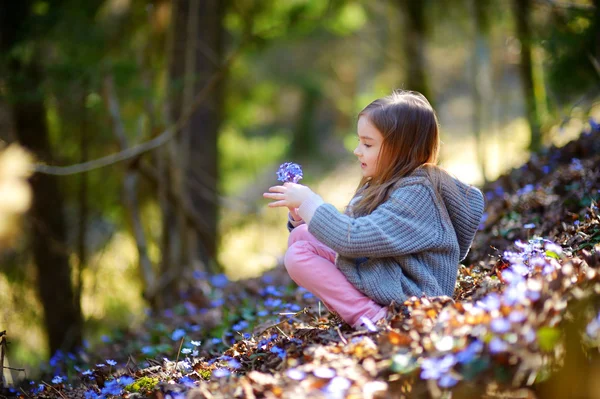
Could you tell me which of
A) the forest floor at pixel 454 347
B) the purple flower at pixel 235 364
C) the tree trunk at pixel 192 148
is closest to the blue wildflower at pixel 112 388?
the forest floor at pixel 454 347

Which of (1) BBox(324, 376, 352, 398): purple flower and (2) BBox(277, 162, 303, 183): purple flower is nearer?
(1) BBox(324, 376, 352, 398): purple flower

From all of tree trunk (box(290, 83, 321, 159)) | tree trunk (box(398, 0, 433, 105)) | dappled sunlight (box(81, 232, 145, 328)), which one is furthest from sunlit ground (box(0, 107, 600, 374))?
tree trunk (box(290, 83, 321, 159))

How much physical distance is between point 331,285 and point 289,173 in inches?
21.1

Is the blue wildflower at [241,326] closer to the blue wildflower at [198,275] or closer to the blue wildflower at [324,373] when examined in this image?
the blue wildflower at [324,373]

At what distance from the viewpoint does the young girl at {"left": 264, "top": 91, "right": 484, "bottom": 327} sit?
237 centimetres

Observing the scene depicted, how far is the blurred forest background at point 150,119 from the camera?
5.62 metres

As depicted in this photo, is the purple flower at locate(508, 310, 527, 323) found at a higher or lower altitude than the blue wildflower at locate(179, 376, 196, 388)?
lower

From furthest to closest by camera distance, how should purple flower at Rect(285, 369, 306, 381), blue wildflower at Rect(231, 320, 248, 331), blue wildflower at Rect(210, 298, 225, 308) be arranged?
blue wildflower at Rect(210, 298, 225, 308) → blue wildflower at Rect(231, 320, 248, 331) → purple flower at Rect(285, 369, 306, 381)

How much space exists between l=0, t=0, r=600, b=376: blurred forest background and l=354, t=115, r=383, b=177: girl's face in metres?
2.69

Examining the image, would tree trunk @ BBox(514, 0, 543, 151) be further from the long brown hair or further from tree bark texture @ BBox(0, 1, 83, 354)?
tree bark texture @ BBox(0, 1, 83, 354)

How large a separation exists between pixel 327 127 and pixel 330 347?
17.4 meters

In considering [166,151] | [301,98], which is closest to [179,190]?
[166,151]

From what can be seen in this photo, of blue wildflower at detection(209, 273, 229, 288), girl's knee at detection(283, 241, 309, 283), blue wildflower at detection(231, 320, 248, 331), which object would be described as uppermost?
blue wildflower at detection(209, 273, 229, 288)

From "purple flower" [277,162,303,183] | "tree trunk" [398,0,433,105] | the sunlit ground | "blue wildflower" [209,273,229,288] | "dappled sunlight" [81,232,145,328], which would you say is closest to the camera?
"purple flower" [277,162,303,183]
